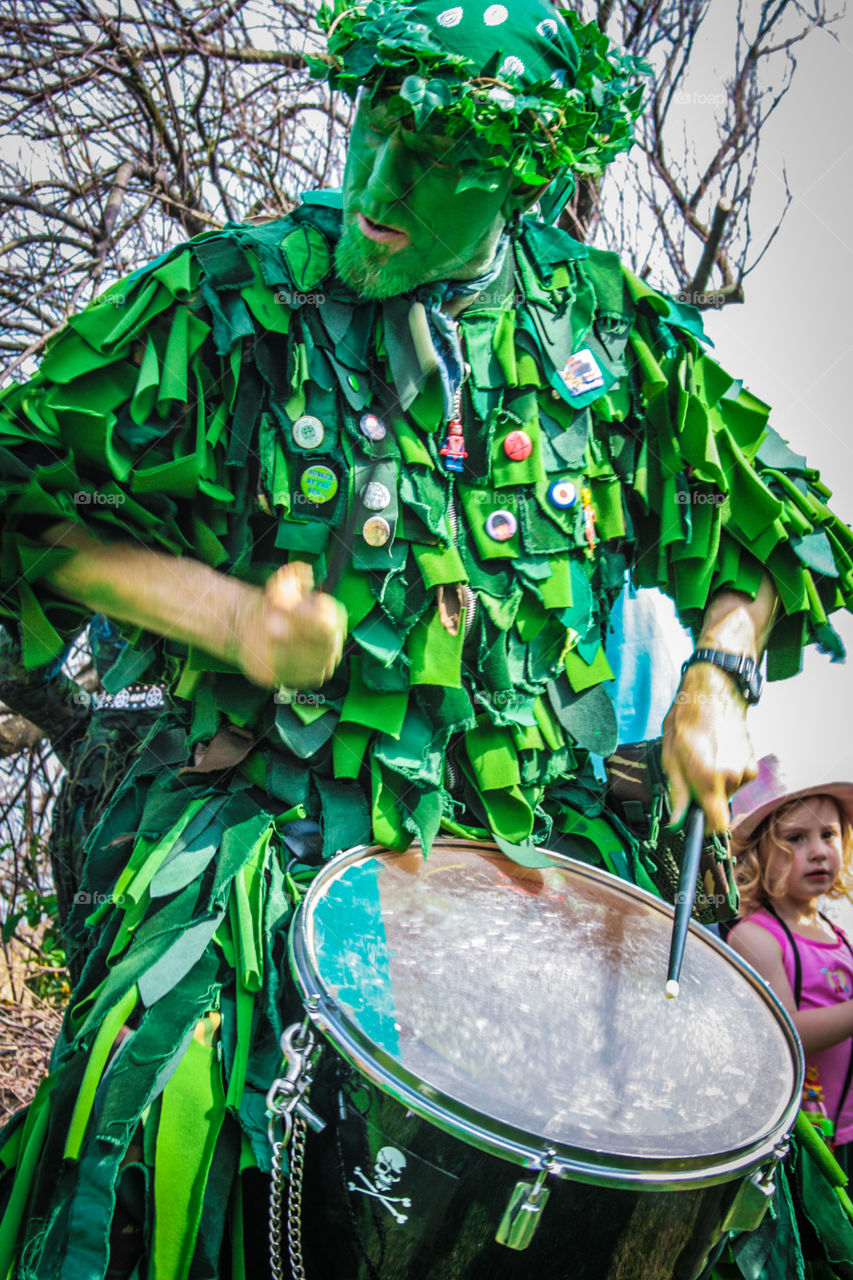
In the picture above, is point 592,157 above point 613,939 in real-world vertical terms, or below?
above

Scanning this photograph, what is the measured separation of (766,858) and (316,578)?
5.02 feet

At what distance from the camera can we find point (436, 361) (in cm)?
169

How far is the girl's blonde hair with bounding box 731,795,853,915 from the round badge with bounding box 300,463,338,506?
1.51 m

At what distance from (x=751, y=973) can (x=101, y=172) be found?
311cm

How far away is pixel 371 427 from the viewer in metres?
1.70

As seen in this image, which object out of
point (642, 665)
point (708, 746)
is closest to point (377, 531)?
point (708, 746)

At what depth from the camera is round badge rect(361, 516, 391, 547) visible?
1.66m

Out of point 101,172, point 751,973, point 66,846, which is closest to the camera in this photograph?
point 751,973

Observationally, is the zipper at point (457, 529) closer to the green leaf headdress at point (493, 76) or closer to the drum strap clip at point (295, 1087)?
the green leaf headdress at point (493, 76)

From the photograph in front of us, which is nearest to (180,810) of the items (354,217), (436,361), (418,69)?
(436,361)

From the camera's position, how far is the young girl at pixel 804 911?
7.79ft

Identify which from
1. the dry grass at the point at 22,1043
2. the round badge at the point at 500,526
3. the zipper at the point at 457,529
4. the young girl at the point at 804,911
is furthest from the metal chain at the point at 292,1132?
the dry grass at the point at 22,1043

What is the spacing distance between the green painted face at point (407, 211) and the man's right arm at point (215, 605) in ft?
1.49

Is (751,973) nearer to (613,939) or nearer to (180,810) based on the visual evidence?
(613,939)
